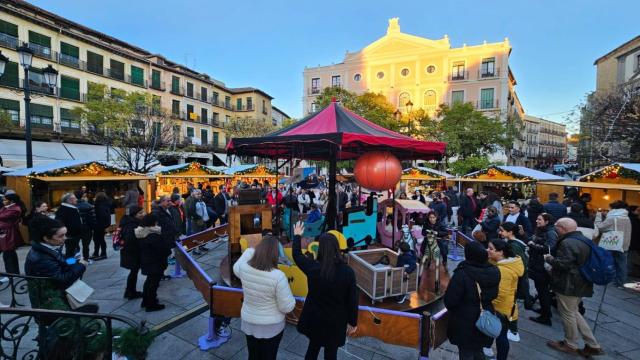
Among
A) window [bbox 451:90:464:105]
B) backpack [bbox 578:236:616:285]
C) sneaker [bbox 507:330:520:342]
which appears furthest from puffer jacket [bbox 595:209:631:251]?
window [bbox 451:90:464:105]

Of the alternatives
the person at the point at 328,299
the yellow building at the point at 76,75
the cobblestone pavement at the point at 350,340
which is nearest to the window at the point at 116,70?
the yellow building at the point at 76,75

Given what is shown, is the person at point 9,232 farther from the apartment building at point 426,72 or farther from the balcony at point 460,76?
the balcony at point 460,76

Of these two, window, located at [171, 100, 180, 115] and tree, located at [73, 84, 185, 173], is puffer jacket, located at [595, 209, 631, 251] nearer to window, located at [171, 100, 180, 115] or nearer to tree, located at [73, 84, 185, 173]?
tree, located at [73, 84, 185, 173]

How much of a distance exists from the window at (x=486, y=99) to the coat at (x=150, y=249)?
39128 millimetres

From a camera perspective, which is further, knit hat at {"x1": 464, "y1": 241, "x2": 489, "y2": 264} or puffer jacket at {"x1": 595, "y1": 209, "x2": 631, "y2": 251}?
puffer jacket at {"x1": 595, "y1": 209, "x2": 631, "y2": 251}

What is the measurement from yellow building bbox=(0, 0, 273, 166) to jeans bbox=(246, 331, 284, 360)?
17.7m

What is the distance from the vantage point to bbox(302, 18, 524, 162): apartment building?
3444 cm

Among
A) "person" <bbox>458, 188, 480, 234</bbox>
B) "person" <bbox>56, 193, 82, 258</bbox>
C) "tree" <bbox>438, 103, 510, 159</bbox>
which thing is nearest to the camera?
"person" <bbox>56, 193, 82, 258</bbox>

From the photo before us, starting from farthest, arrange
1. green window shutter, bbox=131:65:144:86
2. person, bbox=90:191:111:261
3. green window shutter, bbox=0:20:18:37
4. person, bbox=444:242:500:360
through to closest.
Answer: green window shutter, bbox=131:65:144:86 < green window shutter, bbox=0:20:18:37 < person, bbox=90:191:111:261 < person, bbox=444:242:500:360

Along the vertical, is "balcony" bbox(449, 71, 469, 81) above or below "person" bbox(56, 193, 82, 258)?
above

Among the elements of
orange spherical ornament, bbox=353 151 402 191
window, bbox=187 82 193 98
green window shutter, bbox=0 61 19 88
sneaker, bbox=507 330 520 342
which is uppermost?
window, bbox=187 82 193 98

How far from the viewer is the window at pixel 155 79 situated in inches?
A: 1160

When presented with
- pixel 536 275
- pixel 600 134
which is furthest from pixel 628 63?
pixel 536 275

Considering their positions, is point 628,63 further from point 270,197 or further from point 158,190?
point 158,190
